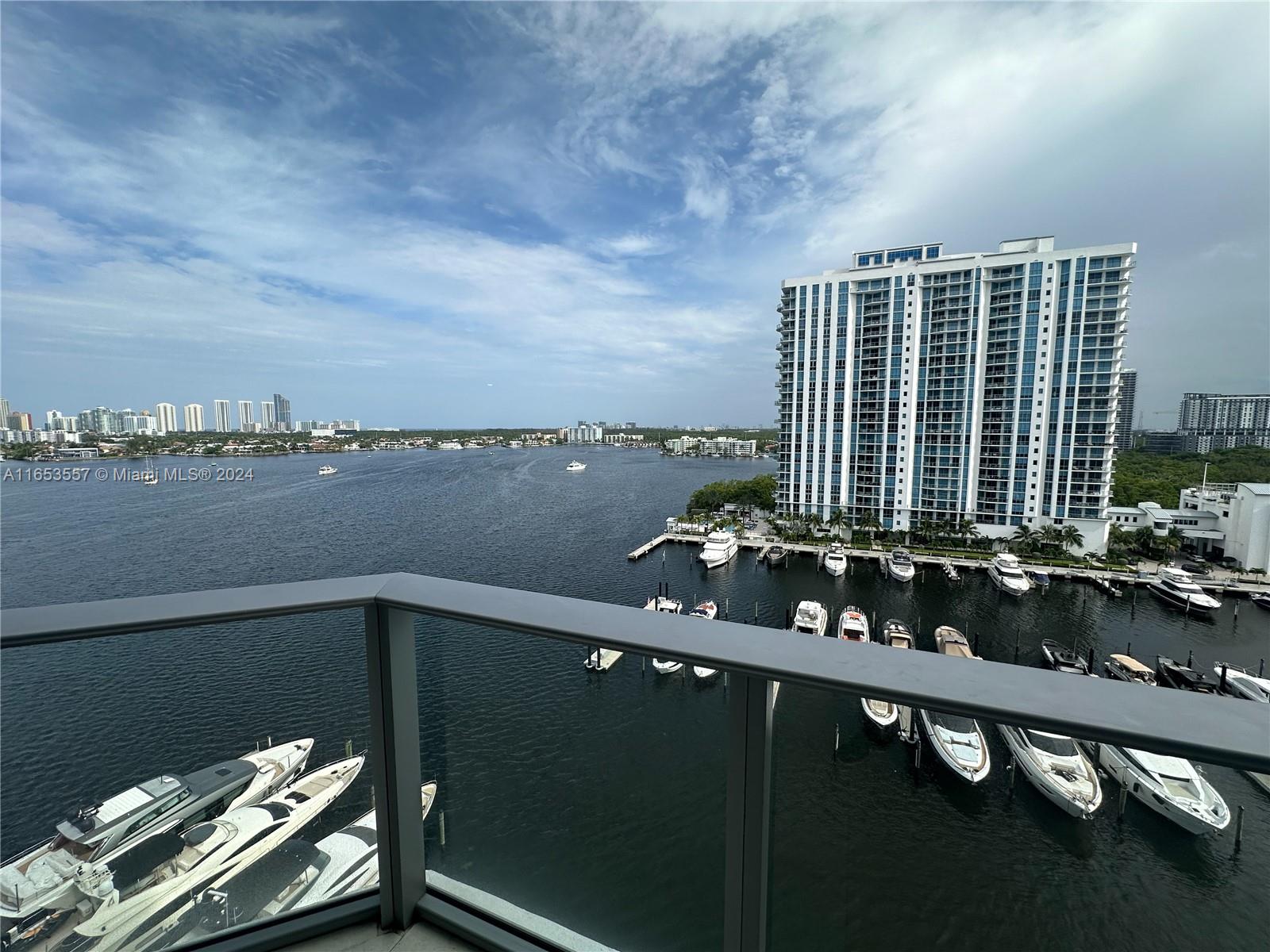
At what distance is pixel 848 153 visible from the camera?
2831 cm

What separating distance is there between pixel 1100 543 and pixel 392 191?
161ft

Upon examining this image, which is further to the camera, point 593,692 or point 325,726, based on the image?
point 325,726

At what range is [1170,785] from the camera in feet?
2.14

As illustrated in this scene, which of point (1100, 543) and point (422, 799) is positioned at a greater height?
point (422, 799)

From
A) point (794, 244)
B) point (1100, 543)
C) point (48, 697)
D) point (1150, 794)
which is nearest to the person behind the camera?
point (1150, 794)

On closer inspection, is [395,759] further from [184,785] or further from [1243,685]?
[1243,685]

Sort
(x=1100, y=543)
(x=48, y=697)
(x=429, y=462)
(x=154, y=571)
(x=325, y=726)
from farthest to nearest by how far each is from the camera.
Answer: (x=429, y=462), (x=1100, y=543), (x=154, y=571), (x=325, y=726), (x=48, y=697)

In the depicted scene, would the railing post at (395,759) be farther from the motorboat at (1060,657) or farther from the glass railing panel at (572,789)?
the motorboat at (1060,657)

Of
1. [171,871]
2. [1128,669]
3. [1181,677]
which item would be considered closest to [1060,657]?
[1128,669]

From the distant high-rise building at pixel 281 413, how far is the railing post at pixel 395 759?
266 ft

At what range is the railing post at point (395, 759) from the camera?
44.0 inches

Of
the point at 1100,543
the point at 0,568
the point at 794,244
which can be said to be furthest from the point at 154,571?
the point at 794,244

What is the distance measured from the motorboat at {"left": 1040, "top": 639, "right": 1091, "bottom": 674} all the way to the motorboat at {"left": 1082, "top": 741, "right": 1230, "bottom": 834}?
18.3m

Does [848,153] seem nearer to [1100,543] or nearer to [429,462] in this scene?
[1100,543]
